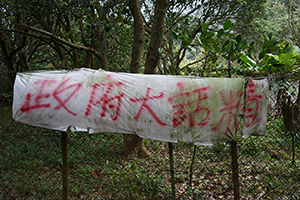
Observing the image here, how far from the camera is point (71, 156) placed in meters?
3.94

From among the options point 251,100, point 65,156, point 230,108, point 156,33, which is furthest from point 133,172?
point 156,33

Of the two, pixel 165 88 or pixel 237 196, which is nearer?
pixel 165 88

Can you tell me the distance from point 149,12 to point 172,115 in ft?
21.3

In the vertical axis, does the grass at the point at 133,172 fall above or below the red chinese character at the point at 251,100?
below

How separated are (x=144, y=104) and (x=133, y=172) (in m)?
1.48

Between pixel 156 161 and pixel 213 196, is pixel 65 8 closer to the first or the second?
pixel 156 161

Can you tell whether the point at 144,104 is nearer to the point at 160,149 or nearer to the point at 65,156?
the point at 65,156

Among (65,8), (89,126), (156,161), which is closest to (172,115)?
(89,126)

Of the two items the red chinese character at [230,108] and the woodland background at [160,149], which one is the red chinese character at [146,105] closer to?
the red chinese character at [230,108]

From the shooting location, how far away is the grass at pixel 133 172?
2.90 meters

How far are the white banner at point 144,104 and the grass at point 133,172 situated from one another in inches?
23.2

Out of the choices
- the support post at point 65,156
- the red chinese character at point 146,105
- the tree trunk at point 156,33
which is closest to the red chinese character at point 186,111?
the red chinese character at point 146,105

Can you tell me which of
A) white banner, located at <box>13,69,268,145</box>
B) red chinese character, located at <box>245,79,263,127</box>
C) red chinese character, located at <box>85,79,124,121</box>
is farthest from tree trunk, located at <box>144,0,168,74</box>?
red chinese character, located at <box>245,79,263,127</box>

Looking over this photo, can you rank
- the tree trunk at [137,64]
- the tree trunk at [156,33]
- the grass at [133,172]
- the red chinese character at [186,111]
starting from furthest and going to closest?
the tree trunk at [137,64] → the tree trunk at [156,33] → the grass at [133,172] → the red chinese character at [186,111]
